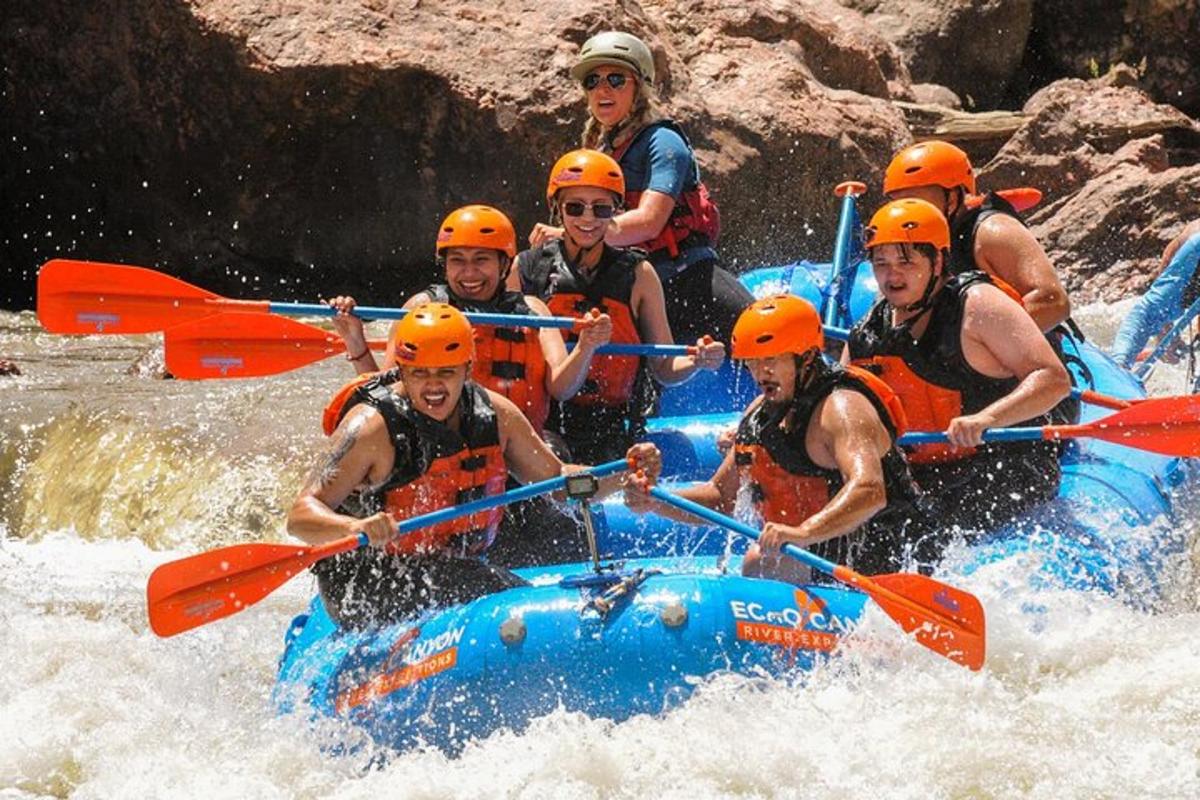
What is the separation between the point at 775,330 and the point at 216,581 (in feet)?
5.73

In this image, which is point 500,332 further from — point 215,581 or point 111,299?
point 111,299

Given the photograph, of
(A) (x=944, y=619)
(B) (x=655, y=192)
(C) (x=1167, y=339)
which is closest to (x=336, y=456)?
(A) (x=944, y=619)

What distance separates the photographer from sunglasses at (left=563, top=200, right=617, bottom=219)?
6.38m

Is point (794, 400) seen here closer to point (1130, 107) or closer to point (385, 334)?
point (385, 334)

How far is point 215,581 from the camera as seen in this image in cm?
525

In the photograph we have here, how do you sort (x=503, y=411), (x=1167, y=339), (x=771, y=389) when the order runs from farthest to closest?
(x=1167, y=339) → (x=503, y=411) → (x=771, y=389)

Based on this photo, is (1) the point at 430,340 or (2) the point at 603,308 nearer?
(1) the point at 430,340

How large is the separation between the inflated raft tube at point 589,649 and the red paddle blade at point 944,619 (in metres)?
0.16

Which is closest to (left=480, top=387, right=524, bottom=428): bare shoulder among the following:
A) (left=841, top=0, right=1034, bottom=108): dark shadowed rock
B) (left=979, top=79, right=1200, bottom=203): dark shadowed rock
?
(left=979, top=79, right=1200, bottom=203): dark shadowed rock

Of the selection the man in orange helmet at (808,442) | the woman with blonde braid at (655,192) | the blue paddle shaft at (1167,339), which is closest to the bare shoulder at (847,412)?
the man in orange helmet at (808,442)

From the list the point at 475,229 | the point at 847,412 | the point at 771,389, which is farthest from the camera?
the point at 475,229

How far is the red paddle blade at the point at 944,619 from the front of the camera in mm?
4836

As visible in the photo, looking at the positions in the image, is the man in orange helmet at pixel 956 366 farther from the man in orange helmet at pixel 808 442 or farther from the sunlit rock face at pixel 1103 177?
the sunlit rock face at pixel 1103 177

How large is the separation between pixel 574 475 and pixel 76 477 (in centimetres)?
376
